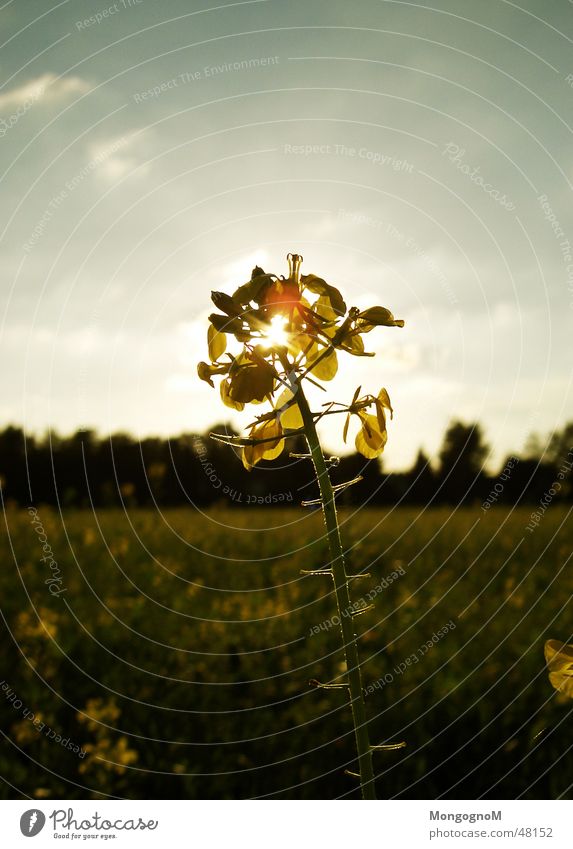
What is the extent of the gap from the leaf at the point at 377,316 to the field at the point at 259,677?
4.70 ft

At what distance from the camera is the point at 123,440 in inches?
365

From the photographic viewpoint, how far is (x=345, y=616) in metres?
0.48

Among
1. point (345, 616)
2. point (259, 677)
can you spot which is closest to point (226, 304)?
point (345, 616)

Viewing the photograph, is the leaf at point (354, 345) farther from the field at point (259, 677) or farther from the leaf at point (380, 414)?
the field at point (259, 677)

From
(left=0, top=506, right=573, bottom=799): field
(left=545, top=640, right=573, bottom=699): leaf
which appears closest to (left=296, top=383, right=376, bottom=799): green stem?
(left=545, top=640, right=573, bottom=699): leaf

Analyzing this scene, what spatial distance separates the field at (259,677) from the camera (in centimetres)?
244

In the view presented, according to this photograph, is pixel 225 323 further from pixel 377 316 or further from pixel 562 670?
pixel 562 670

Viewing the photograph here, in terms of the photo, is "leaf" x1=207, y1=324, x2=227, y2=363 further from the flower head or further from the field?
the field

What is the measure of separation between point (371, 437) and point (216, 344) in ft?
0.57

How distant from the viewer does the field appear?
2.44 metres
